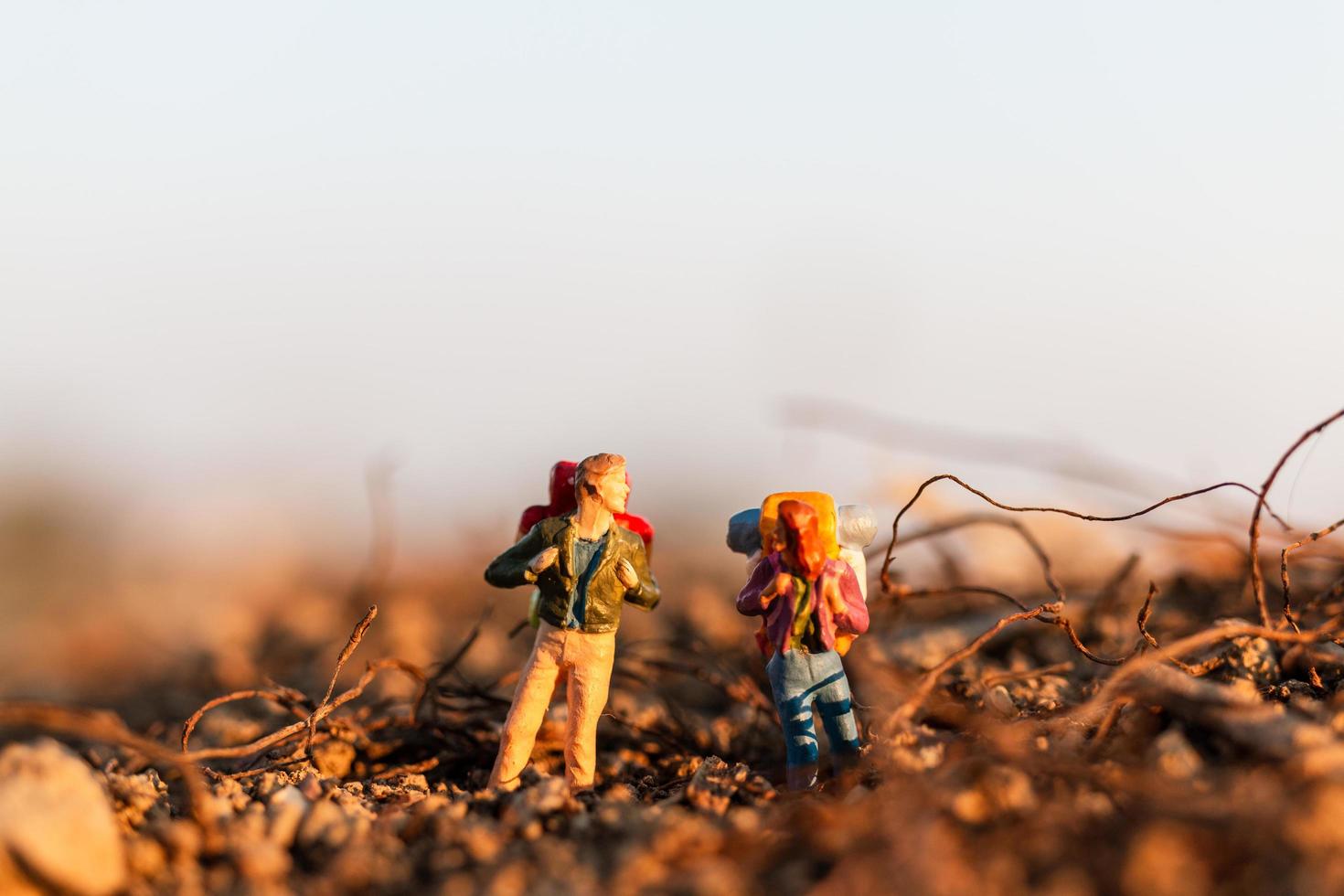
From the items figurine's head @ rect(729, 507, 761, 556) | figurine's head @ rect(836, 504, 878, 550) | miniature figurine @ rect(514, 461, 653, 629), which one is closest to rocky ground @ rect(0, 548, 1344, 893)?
figurine's head @ rect(836, 504, 878, 550)

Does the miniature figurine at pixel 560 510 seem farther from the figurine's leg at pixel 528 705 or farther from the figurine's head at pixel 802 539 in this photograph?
the figurine's head at pixel 802 539

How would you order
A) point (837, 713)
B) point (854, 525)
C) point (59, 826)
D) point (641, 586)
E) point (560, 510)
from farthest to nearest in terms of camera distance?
point (560, 510)
point (641, 586)
point (854, 525)
point (837, 713)
point (59, 826)

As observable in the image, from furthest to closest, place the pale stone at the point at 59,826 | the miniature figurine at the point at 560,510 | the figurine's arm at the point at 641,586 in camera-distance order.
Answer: the miniature figurine at the point at 560,510 < the figurine's arm at the point at 641,586 < the pale stone at the point at 59,826

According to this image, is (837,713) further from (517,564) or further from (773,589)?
(517,564)

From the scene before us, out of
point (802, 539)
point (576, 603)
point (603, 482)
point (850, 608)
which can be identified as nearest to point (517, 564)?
point (576, 603)

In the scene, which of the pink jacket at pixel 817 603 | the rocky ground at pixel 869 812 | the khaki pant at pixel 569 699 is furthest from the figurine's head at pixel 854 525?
the khaki pant at pixel 569 699

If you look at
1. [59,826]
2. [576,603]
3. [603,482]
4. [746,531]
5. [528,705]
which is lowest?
[528,705]

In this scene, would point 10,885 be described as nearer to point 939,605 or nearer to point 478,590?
point 939,605
